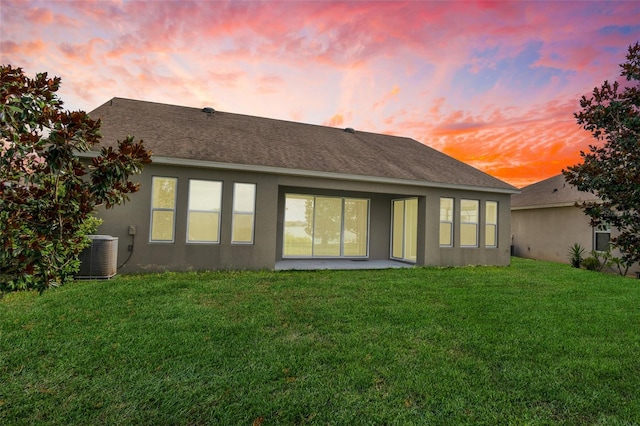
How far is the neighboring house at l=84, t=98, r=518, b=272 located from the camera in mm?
9547

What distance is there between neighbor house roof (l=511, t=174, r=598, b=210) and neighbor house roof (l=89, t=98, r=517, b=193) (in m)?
4.50

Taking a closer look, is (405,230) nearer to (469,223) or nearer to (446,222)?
(446,222)

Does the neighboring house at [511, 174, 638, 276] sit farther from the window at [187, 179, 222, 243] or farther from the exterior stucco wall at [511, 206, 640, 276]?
the window at [187, 179, 222, 243]

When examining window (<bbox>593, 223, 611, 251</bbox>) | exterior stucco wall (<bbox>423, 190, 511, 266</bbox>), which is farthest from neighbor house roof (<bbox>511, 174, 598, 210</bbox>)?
exterior stucco wall (<bbox>423, 190, 511, 266</bbox>)

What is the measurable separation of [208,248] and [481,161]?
16.6 meters

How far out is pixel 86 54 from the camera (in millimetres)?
9984

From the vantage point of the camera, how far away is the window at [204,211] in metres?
9.80

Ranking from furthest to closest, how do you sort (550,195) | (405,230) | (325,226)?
(550,195)
(405,230)
(325,226)

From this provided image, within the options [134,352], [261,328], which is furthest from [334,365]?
[134,352]

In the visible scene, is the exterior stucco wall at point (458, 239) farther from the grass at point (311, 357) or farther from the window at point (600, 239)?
the grass at point (311, 357)

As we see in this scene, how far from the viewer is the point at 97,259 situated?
8156mm

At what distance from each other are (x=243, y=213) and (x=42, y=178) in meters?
7.70

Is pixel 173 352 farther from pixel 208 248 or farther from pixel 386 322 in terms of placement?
pixel 208 248

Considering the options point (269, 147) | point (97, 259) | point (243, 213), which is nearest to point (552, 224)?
point (269, 147)
